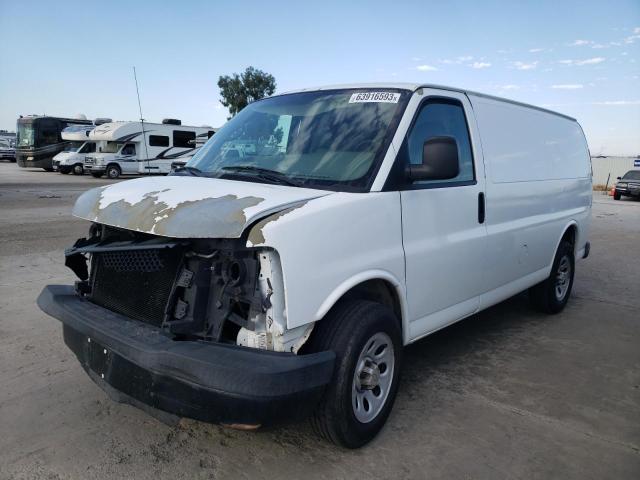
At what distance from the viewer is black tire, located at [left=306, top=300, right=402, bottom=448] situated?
9.17 feet

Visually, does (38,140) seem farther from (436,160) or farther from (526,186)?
(436,160)

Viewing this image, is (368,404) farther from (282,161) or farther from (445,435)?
(282,161)

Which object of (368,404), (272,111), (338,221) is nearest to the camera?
(338,221)

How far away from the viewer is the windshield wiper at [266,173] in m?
3.25

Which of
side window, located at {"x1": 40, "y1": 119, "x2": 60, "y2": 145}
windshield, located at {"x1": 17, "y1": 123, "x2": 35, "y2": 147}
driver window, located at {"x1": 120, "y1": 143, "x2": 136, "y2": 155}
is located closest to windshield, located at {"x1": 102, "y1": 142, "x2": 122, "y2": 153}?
driver window, located at {"x1": 120, "y1": 143, "x2": 136, "y2": 155}

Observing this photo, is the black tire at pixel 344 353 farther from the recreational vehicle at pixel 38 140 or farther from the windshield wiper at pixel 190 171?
the recreational vehicle at pixel 38 140

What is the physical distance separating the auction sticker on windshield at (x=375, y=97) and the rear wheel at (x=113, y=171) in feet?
85.4

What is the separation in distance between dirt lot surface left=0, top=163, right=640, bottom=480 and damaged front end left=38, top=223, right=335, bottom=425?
46 centimetres

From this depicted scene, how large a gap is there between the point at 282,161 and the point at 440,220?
115cm

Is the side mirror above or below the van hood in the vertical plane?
above

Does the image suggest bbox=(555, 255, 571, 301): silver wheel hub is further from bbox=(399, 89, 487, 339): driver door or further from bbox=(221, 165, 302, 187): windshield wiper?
bbox=(221, 165, 302, 187): windshield wiper

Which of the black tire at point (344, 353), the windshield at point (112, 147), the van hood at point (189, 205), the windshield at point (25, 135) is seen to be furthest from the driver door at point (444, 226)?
the windshield at point (25, 135)

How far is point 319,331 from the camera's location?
2857 mm

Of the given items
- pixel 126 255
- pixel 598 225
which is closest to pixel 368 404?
pixel 126 255
